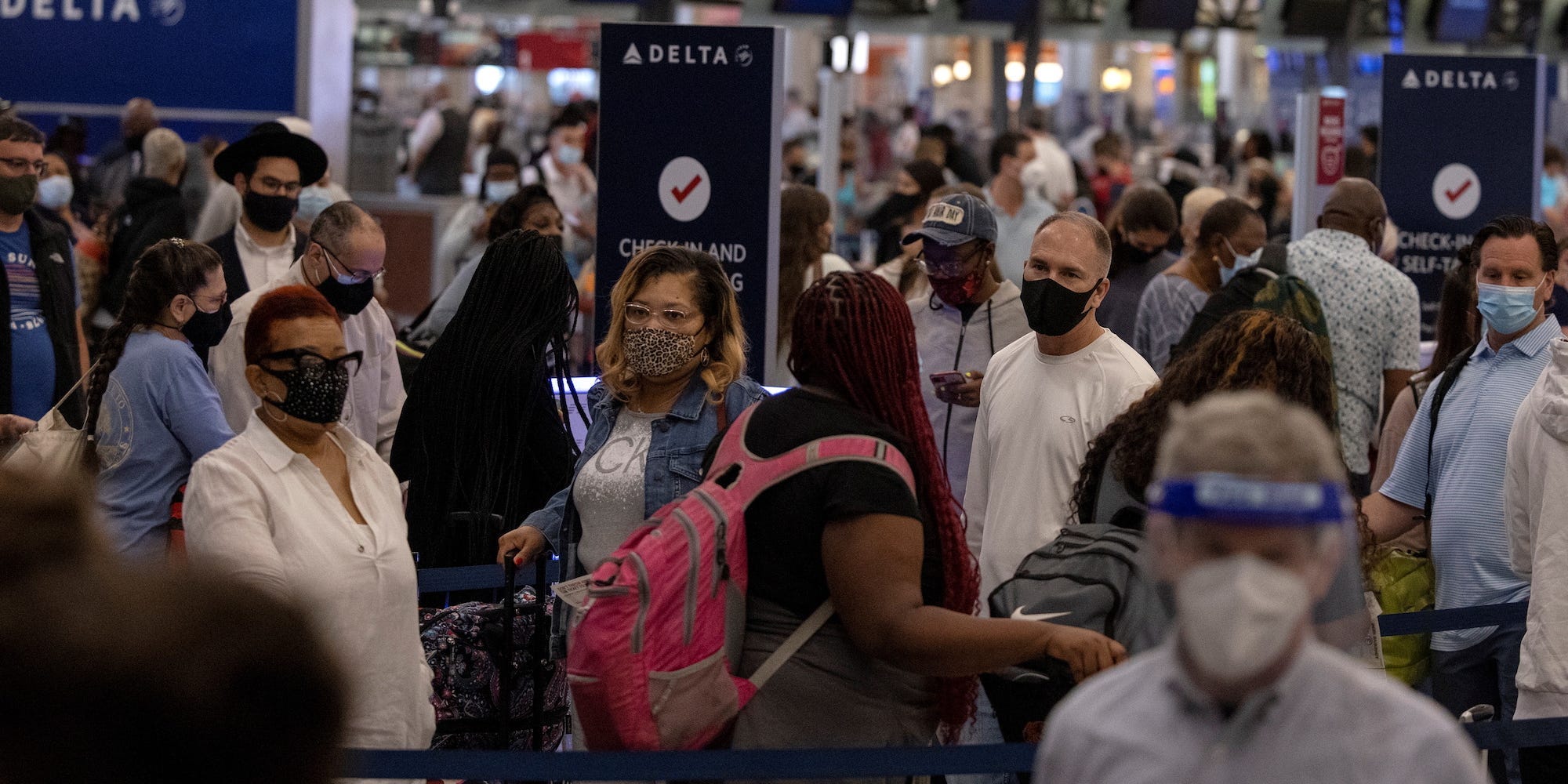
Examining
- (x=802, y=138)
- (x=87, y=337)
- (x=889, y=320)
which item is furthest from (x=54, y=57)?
(x=802, y=138)

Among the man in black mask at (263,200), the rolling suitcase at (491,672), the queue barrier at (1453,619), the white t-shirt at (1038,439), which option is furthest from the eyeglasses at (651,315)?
the man in black mask at (263,200)

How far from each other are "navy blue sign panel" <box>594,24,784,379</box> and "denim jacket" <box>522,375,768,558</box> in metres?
2.10

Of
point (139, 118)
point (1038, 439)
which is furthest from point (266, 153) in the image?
point (139, 118)

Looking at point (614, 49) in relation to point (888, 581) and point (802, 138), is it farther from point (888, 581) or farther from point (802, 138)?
point (802, 138)

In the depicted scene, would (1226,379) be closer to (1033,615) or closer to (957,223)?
(1033,615)

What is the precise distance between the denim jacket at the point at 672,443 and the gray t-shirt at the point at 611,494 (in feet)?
0.07

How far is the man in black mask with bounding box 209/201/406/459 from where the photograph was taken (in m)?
Answer: 5.73

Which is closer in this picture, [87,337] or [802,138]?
[87,337]

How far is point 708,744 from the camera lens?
3271 mm

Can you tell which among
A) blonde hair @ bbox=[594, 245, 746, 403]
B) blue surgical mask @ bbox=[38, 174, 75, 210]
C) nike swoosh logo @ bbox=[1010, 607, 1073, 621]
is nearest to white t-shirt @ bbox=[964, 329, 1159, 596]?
blonde hair @ bbox=[594, 245, 746, 403]

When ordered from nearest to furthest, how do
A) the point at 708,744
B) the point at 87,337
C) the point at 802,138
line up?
1. the point at 708,744
2. the point at 87,337
3. the point at 802,138

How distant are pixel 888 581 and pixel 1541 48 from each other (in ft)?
63.9

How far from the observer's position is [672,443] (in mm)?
4113

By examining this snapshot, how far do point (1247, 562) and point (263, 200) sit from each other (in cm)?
573
